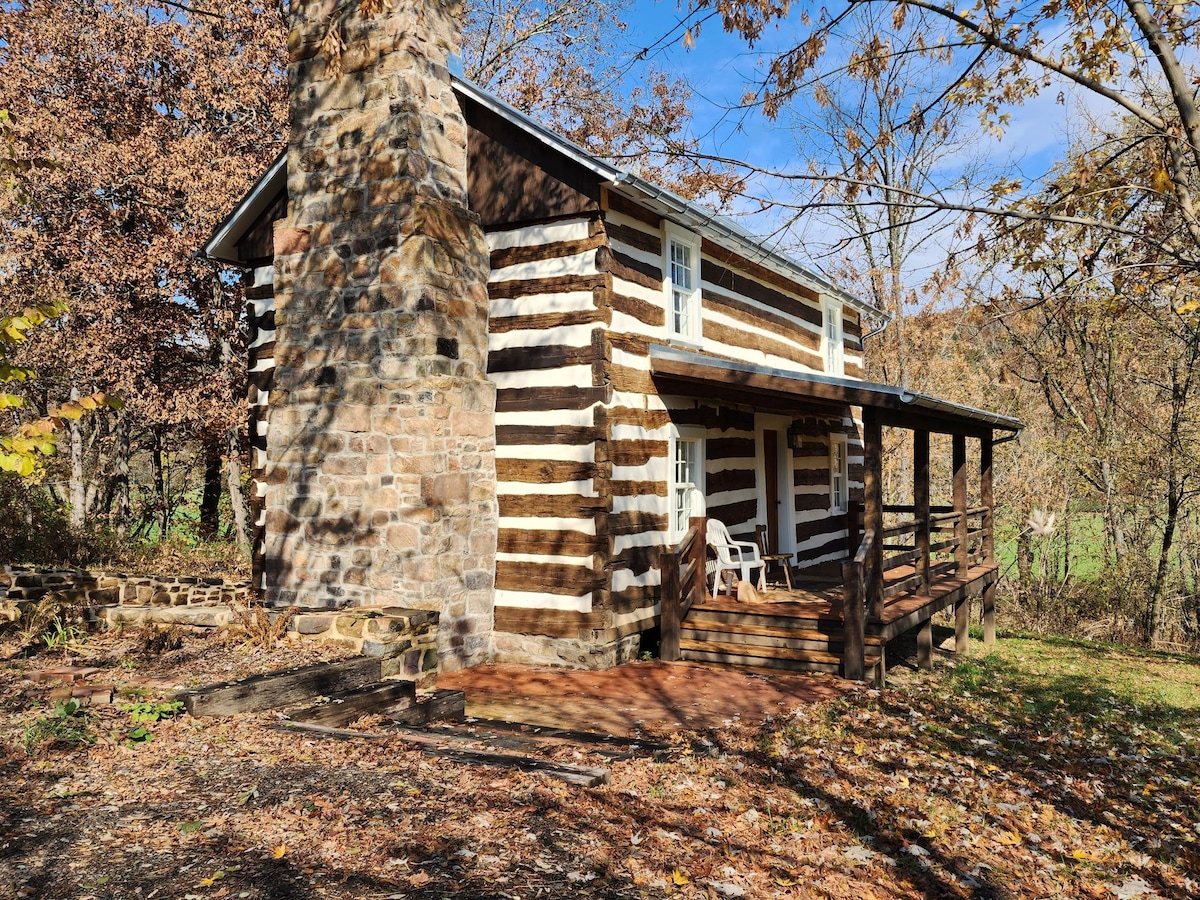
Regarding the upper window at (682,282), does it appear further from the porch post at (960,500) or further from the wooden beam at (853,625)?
the porch post at (960,500)

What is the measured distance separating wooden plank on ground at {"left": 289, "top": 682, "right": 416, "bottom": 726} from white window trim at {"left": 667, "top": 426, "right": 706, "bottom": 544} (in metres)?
4.74

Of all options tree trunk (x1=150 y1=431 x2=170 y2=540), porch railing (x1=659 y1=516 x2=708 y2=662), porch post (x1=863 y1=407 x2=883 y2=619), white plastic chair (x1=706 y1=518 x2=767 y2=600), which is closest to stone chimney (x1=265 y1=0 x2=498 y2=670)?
porch railing (x1=659 y1=516 x2=708 y2=662)

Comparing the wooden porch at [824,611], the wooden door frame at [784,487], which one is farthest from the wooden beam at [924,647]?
the wooden door frame at [784,487]

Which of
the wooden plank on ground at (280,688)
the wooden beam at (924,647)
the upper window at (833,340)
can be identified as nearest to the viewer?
the wooden plank on ground at (280,688)

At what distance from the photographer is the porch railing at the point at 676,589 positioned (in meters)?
10.1

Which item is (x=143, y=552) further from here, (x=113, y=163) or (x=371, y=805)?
(x=371, y=805)

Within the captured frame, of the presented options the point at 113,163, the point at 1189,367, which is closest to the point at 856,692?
the point at 1189,367

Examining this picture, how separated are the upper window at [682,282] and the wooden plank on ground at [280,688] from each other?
616 cm

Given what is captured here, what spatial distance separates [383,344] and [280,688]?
4334 mm

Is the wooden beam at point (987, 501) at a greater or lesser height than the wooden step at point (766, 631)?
greater

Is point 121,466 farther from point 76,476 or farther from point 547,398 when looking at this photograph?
point 547,398

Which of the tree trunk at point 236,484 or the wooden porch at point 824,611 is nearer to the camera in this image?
the wooden porch at point 824,611

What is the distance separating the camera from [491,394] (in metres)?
10.3

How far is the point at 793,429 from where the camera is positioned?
1494cm
